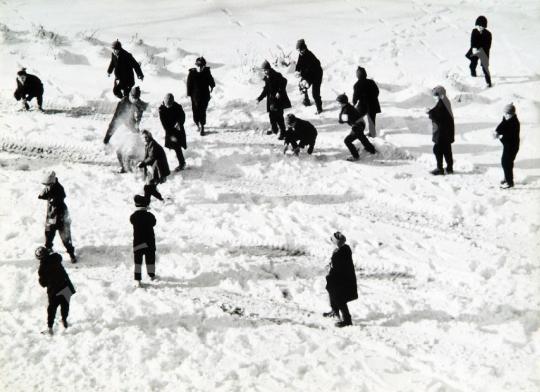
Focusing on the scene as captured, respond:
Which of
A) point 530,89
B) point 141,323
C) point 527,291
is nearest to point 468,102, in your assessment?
point 530,89

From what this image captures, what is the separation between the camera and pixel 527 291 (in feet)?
27.7

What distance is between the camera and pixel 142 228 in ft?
27.9

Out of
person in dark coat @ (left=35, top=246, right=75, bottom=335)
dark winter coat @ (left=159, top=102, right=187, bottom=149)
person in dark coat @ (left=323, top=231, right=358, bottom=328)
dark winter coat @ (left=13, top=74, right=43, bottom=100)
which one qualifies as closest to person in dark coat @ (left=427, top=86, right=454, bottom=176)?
person in dark coat @ (left=323, top=231, right=358, bottom=328)

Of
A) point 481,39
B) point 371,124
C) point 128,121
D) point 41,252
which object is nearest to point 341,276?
point 41,252

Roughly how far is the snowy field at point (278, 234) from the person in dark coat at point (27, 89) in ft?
1.32

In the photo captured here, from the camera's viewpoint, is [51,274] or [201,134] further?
[201,134]

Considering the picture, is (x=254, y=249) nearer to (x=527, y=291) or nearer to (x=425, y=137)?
(x=527, y=291)

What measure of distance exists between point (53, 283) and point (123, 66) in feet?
22.8

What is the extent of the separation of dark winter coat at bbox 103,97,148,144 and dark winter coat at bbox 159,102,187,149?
0.60 m

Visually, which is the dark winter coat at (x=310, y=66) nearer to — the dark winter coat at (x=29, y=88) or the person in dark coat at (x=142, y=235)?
the dark winter coat at (x=29, y=88)

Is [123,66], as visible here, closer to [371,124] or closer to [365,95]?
[365,95]

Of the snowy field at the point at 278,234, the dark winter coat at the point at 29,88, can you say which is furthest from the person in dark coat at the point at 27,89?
the snowy field at the point at 278,234

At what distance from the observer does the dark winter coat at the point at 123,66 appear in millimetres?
13125

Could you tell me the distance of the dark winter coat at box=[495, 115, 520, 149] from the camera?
33.9 feet
